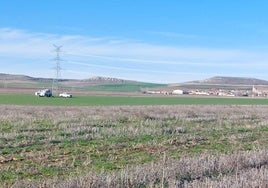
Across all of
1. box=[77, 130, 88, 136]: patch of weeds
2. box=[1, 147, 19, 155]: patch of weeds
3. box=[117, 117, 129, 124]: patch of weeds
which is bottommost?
box=[117, 117, 129, 124]: patch of weeds

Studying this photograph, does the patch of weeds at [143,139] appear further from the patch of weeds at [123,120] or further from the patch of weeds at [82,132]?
the patch of weeds at [123,120]

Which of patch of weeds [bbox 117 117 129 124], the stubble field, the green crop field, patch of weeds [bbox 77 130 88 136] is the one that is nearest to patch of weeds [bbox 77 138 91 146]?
the stubble field

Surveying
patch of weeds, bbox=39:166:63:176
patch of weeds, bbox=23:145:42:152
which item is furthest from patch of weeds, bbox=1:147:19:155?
patch of weeds, bbox=39:166:63:176

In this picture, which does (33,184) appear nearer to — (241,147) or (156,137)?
(241,147)

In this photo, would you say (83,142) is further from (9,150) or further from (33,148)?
(9,150)

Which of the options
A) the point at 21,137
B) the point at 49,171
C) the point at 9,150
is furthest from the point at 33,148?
the point at 49,171

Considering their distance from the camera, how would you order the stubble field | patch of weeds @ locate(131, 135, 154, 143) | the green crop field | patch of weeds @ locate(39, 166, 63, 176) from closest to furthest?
the stubble field
patch of weeds @ locate(39, 166, 63, 176)
patch of weeds @ locate(131, 135, 154, 143)
the green crop field

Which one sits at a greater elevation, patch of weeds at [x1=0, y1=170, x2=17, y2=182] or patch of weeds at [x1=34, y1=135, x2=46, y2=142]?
patch of weeds at [x1=0, y1=170, x2=17, y2=182]

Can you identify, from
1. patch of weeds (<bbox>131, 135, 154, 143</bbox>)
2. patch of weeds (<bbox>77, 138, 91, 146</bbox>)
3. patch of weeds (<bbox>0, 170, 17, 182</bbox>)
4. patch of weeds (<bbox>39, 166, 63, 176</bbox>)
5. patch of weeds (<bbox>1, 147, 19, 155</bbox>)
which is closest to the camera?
patch of weeds (<bbox>0, 170, 17, 182</bbox>)

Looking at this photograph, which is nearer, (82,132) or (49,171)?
(49,171)

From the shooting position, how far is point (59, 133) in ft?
81.0

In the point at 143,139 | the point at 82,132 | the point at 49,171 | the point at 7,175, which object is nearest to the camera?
the point at 7,175

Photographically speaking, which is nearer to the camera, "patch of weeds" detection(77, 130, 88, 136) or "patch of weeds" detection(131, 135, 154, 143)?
"patch of weeds" detection(131, 135, 154, 143)

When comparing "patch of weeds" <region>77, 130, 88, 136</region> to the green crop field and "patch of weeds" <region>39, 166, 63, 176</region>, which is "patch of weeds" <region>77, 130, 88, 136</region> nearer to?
"patch of weeds" <region>39, 166, 63, 176</region>
